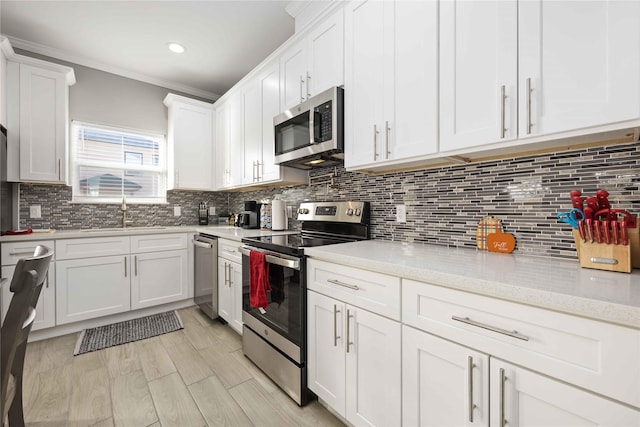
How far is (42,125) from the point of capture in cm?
263

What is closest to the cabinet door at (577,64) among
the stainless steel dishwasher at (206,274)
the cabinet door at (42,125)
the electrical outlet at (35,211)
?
the stainless steel dishwasher at (206,274)

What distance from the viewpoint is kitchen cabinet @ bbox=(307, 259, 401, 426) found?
1196 millimetres

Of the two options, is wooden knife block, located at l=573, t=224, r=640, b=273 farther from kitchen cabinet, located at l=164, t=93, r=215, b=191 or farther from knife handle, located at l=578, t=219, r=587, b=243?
kitchen cabinet, located at l=164, t=93, r=215, b=191

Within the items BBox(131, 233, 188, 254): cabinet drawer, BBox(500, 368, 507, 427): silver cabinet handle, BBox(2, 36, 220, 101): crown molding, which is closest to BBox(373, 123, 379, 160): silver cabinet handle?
BBox(500, 368, 507, 427): silver cabinet handle

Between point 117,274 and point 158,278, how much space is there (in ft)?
1.22

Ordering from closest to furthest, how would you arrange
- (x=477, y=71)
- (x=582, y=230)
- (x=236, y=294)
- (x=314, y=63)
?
(x=582, y=230) < (x=477, y=71) < (x=314, y=63) < (x=236, y=294)

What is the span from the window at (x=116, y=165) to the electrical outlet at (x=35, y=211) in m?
0.30

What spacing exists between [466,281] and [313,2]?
7.31ft

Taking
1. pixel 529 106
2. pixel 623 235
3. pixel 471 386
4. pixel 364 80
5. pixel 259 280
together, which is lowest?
A: pixel 471 386

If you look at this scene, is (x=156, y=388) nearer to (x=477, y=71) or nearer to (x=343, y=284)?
(x=343, y=284)

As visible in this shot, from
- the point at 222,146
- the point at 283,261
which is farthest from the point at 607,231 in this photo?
the point at 222,146

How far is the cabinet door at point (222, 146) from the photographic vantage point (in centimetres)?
335

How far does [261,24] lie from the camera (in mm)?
2535

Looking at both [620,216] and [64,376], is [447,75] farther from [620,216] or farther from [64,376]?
[64,376]
